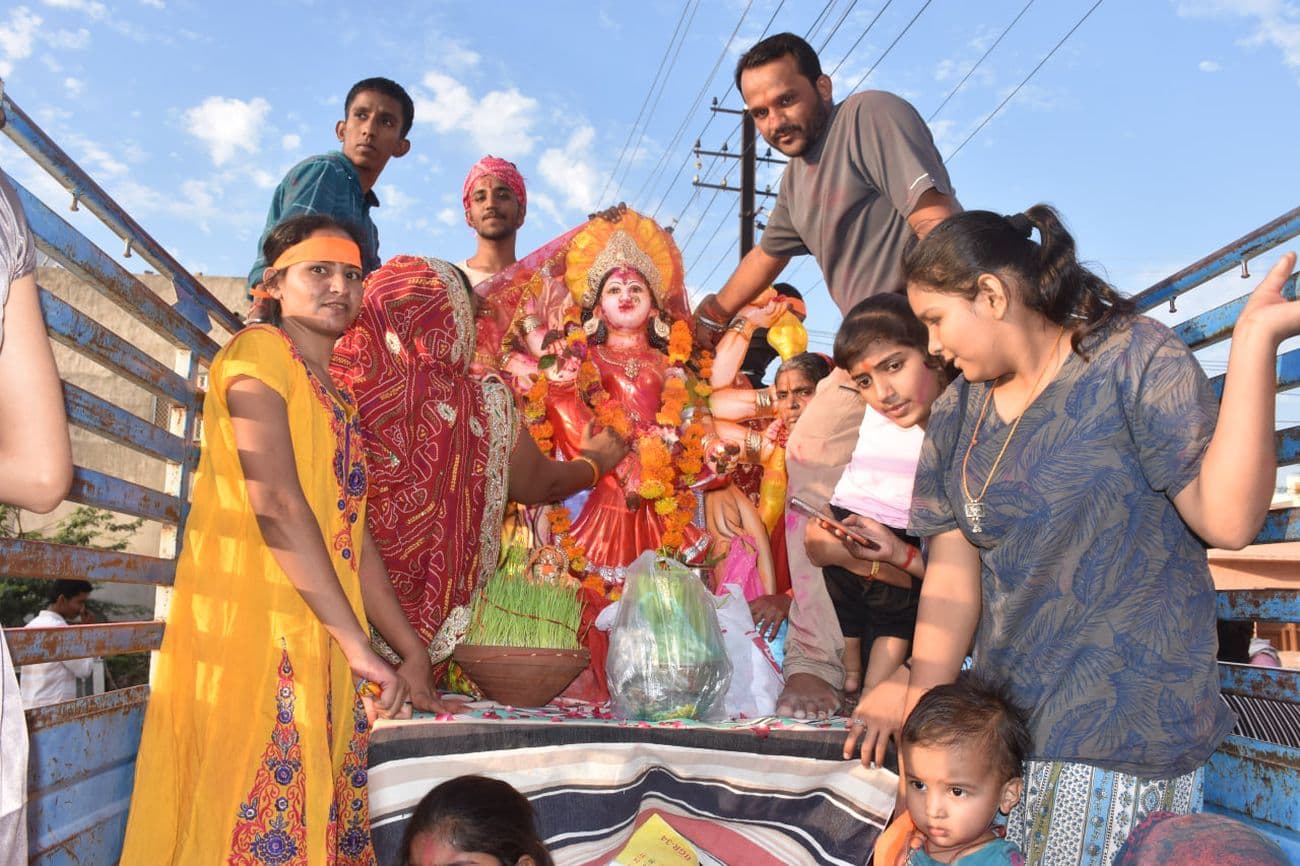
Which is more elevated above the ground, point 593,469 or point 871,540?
point 593,469

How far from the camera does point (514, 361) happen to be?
4867mm

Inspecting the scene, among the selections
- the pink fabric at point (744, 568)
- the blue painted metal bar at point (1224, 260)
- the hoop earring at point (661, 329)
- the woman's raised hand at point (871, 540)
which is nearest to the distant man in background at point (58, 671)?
the hoop earring at point (661, 329)

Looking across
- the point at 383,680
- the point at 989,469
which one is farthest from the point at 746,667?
the point at 989,469

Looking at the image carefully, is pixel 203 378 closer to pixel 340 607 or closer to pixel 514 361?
pixel 340 607

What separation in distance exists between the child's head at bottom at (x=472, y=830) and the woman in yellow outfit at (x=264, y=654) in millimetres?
370

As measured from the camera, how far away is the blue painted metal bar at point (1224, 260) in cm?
227

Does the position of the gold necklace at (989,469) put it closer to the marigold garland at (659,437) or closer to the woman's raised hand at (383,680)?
the woman's raised hand at (383,680)

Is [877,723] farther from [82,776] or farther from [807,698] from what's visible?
[82,776]

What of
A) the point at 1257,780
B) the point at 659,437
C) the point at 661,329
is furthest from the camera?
the point at 661,329

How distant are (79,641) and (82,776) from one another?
291mm

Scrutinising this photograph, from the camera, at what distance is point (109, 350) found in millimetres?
2496

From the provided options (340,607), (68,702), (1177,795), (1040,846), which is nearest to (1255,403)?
(1177,795)

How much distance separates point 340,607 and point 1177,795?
1.81 meters

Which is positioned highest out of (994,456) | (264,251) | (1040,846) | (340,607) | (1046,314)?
(264,251)
